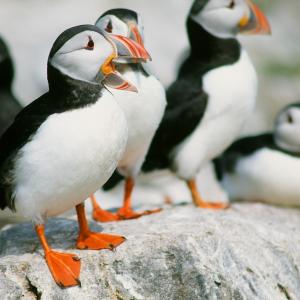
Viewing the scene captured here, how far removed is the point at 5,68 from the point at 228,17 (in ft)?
7.39

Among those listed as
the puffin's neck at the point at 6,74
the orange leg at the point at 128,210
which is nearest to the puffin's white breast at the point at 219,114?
the orange leg at the point at 128,210

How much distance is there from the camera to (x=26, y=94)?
1288 centimetres

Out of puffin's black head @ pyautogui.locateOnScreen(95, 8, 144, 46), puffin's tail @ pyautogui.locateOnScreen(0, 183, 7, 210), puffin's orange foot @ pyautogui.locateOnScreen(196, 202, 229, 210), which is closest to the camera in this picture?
puffin's tail @ pyautogui.locateOnScreen(0, 183, 7, 210)

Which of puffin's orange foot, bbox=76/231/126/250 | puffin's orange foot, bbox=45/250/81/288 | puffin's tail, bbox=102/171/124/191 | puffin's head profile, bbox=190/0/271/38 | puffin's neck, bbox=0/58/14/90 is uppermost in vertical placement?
puffin's head profile, bbox=190/0/271/38

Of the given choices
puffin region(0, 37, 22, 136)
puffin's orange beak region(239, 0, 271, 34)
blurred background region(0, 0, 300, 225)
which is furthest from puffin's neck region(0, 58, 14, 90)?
blurred background region(0, 0, 300, 225)

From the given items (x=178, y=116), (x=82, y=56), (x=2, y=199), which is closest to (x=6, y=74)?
(x=178, y=116)

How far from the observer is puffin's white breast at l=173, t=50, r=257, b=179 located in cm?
806

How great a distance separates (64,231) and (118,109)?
1.33 meters

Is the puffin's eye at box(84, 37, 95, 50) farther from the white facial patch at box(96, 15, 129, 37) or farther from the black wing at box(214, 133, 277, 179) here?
the black wing at box(214, 133, 277, 179)

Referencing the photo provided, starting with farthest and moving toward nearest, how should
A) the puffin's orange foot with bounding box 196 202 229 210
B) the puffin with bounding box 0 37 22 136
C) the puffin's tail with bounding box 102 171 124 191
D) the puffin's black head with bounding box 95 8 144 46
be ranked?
the puffin with bounding box 0 37 22 136, the puffin's tail with bounding box 102 171 124 191, the puffin's orange foot with bounding box 196 202 229 210, the puffin's black head with bounding box 95 8 144 46

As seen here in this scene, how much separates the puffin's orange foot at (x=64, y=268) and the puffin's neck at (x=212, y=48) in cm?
283

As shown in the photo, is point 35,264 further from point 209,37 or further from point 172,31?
point 172,31

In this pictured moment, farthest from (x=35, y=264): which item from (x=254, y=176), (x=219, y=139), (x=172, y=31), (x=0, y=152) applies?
(x=172, y=31)

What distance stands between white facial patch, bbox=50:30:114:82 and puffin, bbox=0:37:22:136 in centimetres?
274
